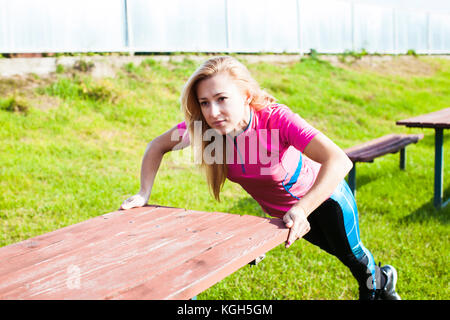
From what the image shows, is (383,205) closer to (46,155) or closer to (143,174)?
(143,174)

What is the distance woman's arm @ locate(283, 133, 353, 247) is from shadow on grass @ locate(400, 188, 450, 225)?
8.92ft

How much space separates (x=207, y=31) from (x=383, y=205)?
7045mm

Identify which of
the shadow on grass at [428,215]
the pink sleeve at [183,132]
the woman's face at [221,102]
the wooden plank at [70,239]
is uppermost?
the woman's face at [221,102]

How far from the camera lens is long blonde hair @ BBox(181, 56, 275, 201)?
205 cm

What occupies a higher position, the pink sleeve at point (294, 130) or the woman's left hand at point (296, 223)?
the pink sleeve at point (294, 130)

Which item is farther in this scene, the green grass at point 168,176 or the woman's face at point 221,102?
the green grass at point 168,176

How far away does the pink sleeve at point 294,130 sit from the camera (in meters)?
1.87

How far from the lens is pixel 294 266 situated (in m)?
3.38

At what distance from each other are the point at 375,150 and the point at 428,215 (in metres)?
0.88

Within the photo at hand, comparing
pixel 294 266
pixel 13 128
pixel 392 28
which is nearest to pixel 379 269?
pixel 294 266

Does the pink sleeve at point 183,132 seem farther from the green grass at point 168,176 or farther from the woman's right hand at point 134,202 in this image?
the green grass at point 168,176

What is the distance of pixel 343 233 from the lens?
7.70ft

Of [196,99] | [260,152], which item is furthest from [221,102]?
[260,152]

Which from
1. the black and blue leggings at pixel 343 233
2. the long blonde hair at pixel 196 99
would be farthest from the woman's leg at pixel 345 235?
the long blonde hair at pixel 196 99
